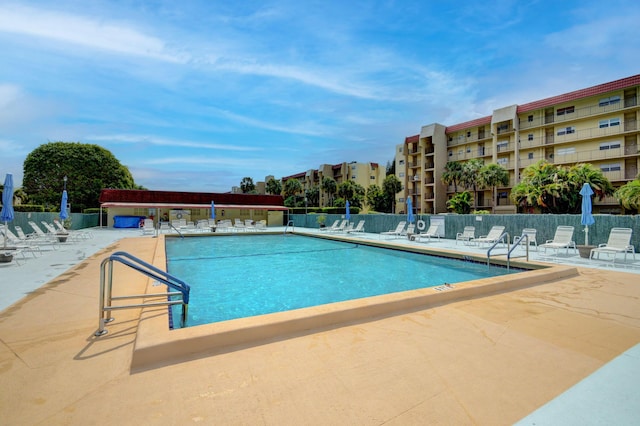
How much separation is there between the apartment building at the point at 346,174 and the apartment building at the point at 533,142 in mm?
10340

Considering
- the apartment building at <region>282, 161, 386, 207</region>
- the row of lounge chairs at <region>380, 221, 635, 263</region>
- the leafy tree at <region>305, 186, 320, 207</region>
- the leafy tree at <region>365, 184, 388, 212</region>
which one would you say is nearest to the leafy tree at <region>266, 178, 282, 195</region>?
the apartment building at <region>282, 161, 386, 207</region>

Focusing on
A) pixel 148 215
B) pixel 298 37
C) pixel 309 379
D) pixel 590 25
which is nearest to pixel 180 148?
pixel 148 215

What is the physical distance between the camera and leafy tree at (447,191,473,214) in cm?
3950

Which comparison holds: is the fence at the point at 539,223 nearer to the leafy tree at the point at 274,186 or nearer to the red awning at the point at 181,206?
the red awning at the point at 181,206

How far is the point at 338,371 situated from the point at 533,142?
4185cm

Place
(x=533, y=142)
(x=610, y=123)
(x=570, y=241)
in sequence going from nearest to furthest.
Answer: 1. (x=570, y=241)
2. (x=610, y=123)
3. (x=533, y=142)

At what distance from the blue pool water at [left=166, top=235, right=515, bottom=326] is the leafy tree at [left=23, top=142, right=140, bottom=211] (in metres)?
33.4

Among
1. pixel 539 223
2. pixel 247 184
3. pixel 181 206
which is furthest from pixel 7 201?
pixel 247 184

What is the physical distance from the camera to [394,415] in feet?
7.10

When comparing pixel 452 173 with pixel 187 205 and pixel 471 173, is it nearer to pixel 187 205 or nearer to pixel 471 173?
pixel 471 173

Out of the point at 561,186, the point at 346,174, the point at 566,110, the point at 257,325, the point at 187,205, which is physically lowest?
the point at 257,325

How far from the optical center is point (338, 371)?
2775mm

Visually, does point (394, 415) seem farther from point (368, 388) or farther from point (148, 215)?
point (148, 215)

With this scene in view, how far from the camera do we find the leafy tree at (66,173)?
123ft
